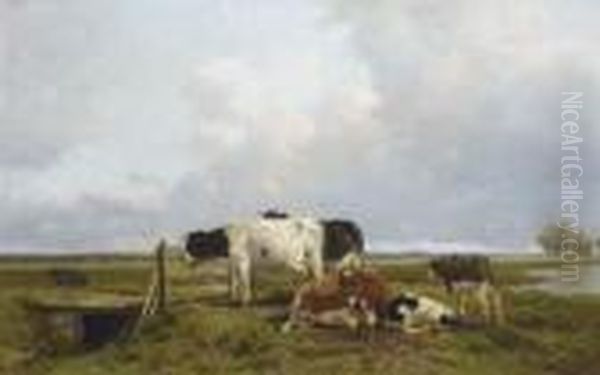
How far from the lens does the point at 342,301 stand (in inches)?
302

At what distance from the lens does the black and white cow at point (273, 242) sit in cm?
757

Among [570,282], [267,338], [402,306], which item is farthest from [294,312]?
[570,282]

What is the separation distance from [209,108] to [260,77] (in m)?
0.28

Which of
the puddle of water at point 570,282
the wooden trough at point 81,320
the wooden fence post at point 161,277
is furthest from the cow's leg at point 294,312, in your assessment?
the puddle of water at point 570,282

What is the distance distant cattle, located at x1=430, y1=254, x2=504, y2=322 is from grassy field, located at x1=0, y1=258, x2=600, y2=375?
0.18 feet

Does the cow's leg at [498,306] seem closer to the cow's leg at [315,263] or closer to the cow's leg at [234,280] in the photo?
the cow's leg at [315,263]

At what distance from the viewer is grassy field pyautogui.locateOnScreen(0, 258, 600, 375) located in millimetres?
7512

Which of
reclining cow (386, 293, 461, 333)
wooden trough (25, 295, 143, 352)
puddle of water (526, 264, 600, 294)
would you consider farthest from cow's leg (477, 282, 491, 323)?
wooden trough (25, 295, 143, 352)

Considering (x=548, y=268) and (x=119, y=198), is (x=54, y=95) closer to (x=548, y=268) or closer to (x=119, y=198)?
(x=119, y=198)

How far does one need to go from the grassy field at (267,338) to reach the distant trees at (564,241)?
12 centimetres

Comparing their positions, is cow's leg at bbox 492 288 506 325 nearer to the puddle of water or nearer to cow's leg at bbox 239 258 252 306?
the puddle of water

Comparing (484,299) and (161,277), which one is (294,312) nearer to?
(161,277)

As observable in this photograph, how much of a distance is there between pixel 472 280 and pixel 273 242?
3.07 ft

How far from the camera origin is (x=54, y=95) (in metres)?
7.61
